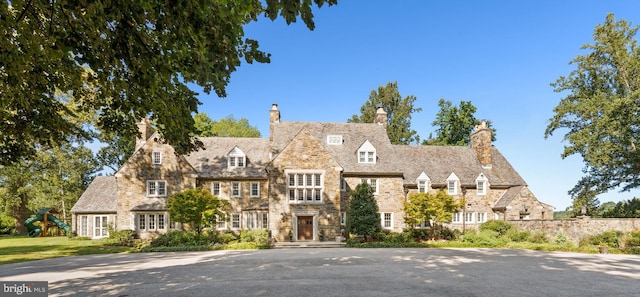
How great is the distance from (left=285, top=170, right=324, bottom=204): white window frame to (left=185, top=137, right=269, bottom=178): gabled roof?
343cm

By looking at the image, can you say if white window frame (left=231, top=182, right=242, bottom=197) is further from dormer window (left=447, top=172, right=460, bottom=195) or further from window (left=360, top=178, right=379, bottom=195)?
dormer window (left=447, top=172, right=460, bottom=195)

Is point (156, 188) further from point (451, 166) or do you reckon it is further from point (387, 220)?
point (451, 166)

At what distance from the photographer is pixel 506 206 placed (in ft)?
98.4

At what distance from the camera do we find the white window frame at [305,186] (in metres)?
27.2

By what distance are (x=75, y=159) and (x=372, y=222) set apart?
3690 cm

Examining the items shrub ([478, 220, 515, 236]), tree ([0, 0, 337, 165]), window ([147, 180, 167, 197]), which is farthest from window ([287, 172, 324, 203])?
tree ([0, 0, 337, 165])

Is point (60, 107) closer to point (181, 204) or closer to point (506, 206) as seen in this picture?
point (181, 204)

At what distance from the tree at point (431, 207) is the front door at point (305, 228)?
26.4ft

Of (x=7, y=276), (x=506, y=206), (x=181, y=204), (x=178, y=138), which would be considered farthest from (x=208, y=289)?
(x=506, y=206)

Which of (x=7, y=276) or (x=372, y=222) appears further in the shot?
(x=372, y=222)

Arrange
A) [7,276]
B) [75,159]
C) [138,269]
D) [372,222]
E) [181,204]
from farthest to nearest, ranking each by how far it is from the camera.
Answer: [75,159], [372,222], [181,204], [138,269], [7,276]

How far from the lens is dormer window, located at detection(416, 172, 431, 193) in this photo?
31469 millimetres

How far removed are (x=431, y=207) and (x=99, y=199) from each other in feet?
102

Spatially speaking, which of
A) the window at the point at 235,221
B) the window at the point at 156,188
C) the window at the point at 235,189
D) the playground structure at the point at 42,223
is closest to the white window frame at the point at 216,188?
the window at the point at 235,189
